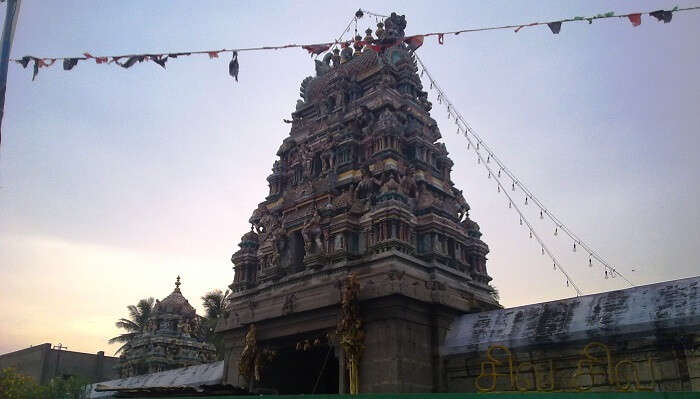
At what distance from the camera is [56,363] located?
51.8m

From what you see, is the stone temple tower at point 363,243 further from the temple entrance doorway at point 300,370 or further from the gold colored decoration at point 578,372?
the gold colored decoration at point 578,372

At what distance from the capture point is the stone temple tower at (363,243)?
61.8ft

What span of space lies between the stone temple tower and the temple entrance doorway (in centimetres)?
5

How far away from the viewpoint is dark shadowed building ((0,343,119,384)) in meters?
51.2

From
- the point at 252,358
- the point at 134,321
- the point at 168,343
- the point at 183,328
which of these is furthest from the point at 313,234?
the point at 134,321

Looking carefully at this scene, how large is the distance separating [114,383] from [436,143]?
2203 cm

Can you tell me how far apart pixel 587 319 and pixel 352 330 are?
6878mm

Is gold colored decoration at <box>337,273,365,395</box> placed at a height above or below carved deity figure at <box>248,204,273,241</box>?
below

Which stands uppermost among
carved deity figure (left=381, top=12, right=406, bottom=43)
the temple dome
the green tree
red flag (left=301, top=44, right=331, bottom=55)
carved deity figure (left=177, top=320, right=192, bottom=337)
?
carved deity figure (left=381, top=12, right=406, bottom=43)

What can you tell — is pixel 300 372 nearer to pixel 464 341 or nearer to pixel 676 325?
pixel 464 341

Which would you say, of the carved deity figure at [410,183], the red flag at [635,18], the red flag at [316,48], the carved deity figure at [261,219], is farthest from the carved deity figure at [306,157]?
the red flag at [635,18]

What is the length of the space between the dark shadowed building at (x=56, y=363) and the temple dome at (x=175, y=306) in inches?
622

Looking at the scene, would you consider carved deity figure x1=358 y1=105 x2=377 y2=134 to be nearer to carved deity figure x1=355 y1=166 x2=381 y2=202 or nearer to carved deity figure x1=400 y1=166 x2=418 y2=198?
carved deity figure x1=355 y1=166 x2=381 y2=202

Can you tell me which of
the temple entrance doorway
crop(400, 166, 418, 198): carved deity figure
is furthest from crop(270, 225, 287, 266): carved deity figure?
crop(400, 166, 418, 198): carved deity figure
